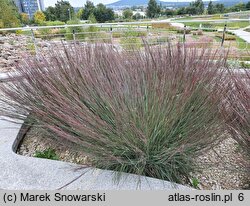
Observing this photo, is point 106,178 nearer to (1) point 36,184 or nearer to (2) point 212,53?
(1) point 36,184

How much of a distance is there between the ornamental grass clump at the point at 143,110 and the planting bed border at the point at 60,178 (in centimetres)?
7

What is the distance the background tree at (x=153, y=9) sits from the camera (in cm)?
3925

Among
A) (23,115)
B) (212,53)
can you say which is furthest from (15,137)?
(212,53)

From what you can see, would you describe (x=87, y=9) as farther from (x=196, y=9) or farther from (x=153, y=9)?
(x=196, y=9)

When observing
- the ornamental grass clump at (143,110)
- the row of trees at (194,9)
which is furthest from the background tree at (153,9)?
the ornamental grass clump at (143,110)

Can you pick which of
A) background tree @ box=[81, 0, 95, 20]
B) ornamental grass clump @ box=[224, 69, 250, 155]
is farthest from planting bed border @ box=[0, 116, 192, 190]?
background tree @ box=[81, 0, 95, 20]

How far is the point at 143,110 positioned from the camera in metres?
1.20

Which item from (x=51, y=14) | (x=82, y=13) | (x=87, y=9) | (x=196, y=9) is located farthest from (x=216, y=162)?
(x=196, y=9)

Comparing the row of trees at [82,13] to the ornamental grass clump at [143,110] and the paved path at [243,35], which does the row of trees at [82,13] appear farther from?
the ornamental grass clump at [143,110]

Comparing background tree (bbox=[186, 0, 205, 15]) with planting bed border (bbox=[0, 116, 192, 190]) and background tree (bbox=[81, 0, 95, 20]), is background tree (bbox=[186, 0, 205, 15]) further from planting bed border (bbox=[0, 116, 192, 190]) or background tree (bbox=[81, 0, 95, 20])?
planting bed border (bbox=[0, 116, 192, 190])

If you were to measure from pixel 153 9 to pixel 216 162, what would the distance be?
4255 centimetres

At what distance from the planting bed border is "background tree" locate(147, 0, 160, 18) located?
139 ft

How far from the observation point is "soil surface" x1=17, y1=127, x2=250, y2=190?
129cm

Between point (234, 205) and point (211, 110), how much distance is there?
53 cm
